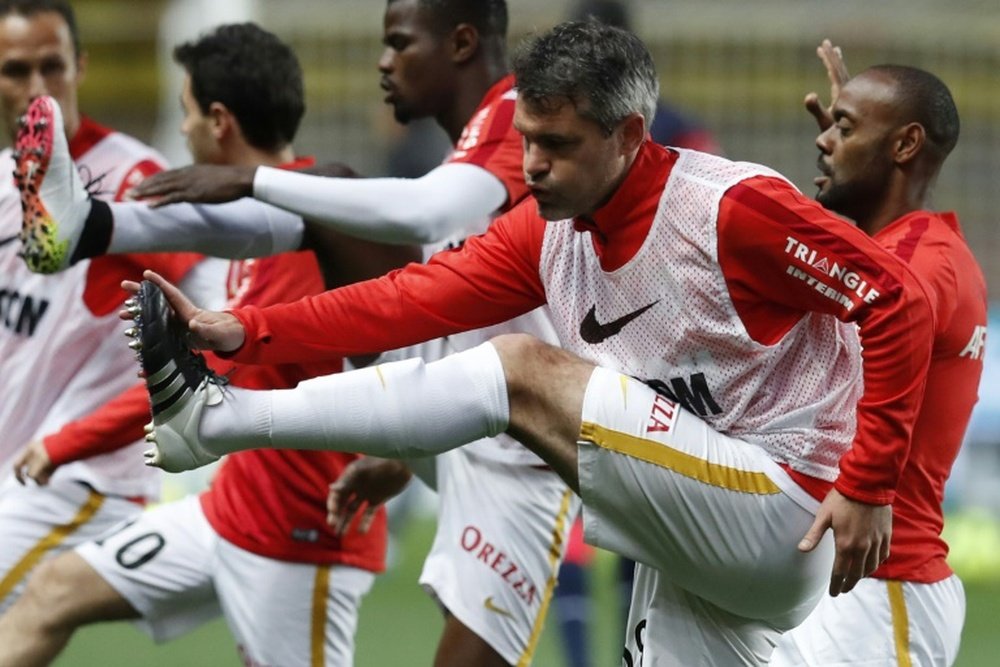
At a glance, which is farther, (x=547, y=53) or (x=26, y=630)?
(x=26, y=630)

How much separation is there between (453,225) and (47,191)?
1.04 meters

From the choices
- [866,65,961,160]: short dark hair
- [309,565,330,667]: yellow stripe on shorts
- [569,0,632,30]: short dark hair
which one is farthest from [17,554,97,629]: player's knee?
[569,0,632,30]: short dark hair

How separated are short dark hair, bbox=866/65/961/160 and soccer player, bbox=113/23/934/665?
0.73 metres

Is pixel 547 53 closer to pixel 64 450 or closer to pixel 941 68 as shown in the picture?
pixel 64 450

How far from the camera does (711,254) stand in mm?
3820

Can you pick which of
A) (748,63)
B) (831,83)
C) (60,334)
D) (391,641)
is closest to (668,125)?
(391,641)

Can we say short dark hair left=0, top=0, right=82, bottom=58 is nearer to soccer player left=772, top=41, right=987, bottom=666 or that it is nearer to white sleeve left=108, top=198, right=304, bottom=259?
white sleeve left=108, top=198, right=304, bottom=259

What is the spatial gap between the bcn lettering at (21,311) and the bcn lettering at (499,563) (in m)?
1.64

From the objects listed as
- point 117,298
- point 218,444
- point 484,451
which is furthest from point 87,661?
point 218,444

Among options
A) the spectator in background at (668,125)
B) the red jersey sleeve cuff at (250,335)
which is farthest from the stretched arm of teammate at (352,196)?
the spectator in background at (668,125)

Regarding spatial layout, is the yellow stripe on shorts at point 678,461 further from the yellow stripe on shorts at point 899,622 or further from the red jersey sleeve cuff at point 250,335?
the red jersey sleeve cuff at point 250,335

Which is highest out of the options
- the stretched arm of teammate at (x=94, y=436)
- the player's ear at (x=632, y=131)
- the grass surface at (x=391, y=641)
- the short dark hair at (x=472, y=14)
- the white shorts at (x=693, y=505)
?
the player's ear at (x=632, y=131)

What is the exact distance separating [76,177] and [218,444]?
1237mm

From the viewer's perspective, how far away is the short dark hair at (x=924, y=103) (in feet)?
14.6
